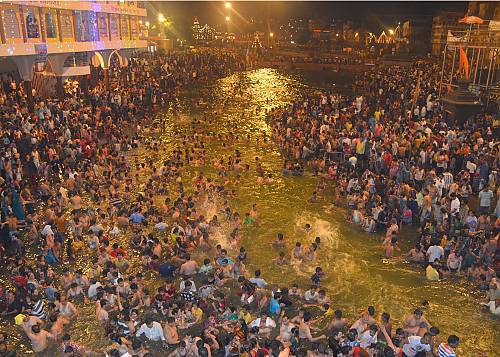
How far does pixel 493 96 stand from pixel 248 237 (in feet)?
60.1

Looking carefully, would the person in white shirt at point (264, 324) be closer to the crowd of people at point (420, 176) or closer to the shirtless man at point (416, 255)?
the crowd of people at point (420, 176)

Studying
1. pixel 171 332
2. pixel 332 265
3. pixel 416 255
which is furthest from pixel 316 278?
pixel 171 332

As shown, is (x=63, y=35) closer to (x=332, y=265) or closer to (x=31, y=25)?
(x=31, y=25)

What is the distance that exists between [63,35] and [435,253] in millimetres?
28640

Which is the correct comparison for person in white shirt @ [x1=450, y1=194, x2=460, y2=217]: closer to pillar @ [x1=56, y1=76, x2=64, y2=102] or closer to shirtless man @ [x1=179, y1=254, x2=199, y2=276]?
shirtless man @ [x1=179, y1=254, x2=199, y2=276]

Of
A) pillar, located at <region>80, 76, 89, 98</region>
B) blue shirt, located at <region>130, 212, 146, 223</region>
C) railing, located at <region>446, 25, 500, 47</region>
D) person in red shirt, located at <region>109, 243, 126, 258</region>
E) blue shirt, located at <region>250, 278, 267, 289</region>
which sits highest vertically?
railing, located at <region>446, 25, 500, 47</region>

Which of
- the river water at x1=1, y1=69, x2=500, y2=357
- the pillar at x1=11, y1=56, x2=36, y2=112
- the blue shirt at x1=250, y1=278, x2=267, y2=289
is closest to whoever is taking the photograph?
the river water at x1=1, y1=69, x2=500, y2=357

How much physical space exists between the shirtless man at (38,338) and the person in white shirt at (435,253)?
10.4m

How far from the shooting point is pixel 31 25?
1025 inches

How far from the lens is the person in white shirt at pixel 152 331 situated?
32.3 ft

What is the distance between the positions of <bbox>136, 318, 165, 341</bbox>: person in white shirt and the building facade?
66.3 ft

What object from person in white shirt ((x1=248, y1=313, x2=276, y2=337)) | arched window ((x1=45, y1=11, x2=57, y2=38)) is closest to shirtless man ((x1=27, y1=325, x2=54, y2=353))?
person in white shirt ((x1=248, y1=313, x2=276, y2=337))

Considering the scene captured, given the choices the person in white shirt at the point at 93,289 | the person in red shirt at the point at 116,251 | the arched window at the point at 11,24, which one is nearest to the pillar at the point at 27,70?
the arched window at the point at 11,24

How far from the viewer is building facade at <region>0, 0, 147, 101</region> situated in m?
24.6
